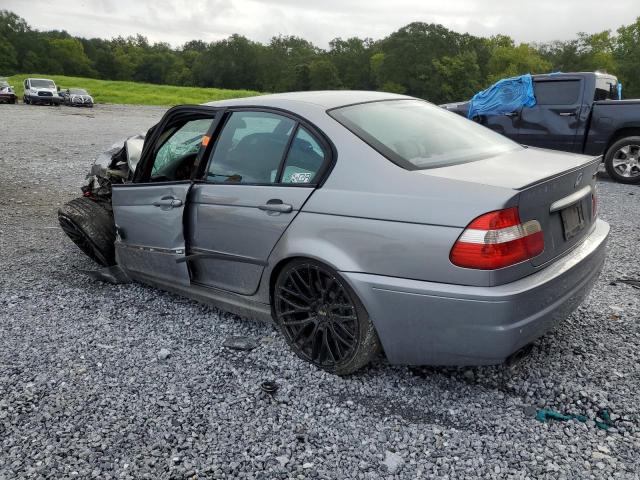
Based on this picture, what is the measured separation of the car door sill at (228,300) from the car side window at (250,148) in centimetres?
74

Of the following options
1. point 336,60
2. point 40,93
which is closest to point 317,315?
point 40,93

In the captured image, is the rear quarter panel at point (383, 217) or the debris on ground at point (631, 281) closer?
the rear quarter panel at point (383, 217)

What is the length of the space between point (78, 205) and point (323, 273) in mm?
3010

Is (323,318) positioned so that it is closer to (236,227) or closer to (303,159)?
(236,227)

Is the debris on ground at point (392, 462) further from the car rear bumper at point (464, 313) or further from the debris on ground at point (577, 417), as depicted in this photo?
the debris on ground at point (577, 417)

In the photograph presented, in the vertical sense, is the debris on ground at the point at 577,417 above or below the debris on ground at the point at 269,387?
above

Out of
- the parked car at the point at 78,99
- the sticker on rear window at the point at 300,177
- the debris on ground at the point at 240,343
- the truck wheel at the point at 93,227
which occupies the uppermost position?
the parked car at the point at 78,99

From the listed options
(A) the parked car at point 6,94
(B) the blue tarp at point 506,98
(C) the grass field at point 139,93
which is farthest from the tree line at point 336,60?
(B) the blue tarp at point 506,98

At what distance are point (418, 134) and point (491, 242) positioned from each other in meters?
1.03

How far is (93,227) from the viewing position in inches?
187

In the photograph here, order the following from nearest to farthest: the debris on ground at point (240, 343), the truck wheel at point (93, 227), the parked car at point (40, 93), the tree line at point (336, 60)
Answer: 1. the debris on ground at point (240, 343)
2. the truck wheel at point (93, 227)
3. the parked car at point (40, 93)
4. the tree line at point (336, 60)

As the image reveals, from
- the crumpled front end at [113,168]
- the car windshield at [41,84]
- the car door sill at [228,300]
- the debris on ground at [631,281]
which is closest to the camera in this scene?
the car door sill at [228,300]

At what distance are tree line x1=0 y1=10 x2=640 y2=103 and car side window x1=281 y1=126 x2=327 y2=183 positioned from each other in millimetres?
59638

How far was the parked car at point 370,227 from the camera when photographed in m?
2.51
